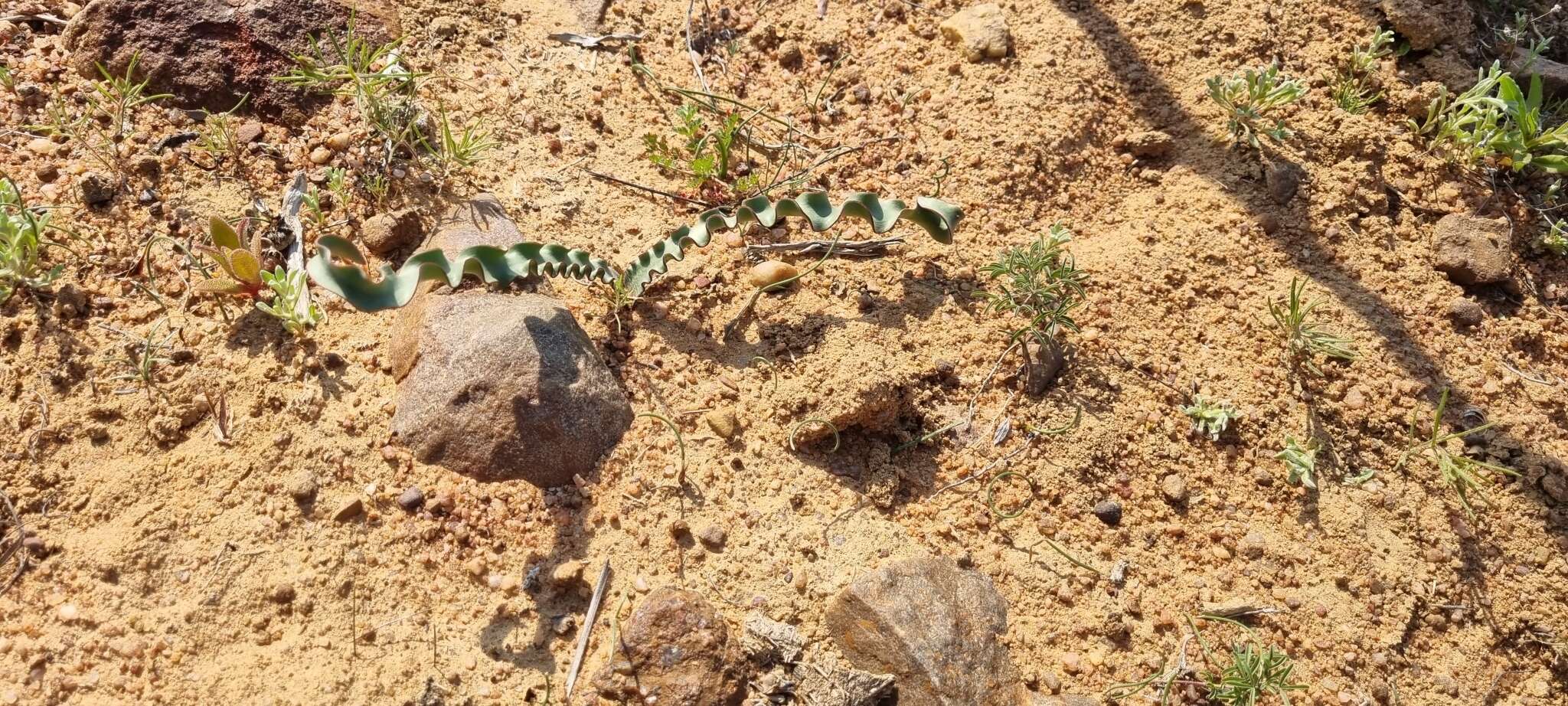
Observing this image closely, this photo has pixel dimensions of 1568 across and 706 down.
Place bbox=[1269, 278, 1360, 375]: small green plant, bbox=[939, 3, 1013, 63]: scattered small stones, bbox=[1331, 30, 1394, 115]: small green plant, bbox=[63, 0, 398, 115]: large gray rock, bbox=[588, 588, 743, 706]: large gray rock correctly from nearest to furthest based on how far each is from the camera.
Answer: bbox=[588, 588, 743, 706]: large gray rock
bbox=[1269, 278, 1360, 375]: small green plant
bbox=[63, 0, 398, 115]: large gray rock
bbox=[1331, 30, 1394, 115]: small green plant
bbox=[939, 3, 1013, 63]: scattered small stones

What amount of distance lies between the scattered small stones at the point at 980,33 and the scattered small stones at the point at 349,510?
2.17 meters

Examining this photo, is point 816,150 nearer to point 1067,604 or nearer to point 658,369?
point 658,369

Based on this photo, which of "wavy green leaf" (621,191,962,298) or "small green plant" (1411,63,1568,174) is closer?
"wavy green leaf" (621,191,962,298)

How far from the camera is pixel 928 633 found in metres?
2.07

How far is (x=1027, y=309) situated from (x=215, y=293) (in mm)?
2034

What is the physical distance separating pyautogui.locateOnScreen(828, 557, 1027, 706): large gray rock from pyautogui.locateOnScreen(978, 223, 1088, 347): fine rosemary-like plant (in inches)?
27.6

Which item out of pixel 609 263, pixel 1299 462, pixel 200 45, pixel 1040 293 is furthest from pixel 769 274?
pixel 200 45

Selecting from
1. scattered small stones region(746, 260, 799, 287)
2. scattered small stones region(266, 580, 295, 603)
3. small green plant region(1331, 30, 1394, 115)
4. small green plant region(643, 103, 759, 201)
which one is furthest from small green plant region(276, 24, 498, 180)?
small green plant region(1331, 30, 1394, 115)

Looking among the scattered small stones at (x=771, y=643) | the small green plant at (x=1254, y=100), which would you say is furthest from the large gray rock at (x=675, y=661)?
the small green plant at (x=1254, y=100)

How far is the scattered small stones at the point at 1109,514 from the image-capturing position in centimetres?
237

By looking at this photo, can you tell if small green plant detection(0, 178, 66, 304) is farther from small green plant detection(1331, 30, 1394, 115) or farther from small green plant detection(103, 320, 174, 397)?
small green plant detection(1331, 30, 1394, 115)

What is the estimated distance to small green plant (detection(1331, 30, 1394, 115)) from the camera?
116 inches

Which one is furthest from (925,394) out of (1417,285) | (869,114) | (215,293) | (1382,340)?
(215,293)

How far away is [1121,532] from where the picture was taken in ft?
7.75
